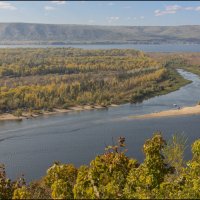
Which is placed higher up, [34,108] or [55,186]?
[55,186]

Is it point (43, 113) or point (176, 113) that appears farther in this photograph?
point (43, 113)

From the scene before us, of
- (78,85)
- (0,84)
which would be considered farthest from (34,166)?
(0,84)

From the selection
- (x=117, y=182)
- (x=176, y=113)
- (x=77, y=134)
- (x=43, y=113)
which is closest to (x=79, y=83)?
(x=43, y=113)

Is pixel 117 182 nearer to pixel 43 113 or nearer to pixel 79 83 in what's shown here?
pixel 43 113

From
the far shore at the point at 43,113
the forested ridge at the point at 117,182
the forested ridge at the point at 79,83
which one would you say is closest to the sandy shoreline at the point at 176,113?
the far shore at the point at 43,113

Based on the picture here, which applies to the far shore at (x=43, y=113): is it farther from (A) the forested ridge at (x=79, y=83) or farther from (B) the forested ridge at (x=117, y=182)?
(B) the forested ridge at (x=117, y=182)

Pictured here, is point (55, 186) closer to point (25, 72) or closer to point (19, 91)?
point (19, 91)
